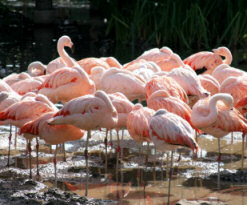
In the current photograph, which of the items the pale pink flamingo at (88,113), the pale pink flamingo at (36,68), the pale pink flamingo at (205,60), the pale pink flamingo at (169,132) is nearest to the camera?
the pale pink flamingo at (169,132)

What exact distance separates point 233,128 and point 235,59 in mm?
8354

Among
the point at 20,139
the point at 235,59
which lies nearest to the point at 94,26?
the point at 235,59

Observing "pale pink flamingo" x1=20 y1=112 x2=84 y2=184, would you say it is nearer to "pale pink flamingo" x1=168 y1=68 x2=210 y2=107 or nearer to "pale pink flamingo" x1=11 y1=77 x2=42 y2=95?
"pale pink flamingo" x1=11 y1=77 x2=42 y2=95

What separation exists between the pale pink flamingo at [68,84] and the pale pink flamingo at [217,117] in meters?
→ 1.86

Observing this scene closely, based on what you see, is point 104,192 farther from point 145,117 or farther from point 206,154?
point 206,154

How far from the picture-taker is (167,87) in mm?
6906

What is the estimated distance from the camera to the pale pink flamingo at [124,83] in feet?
24.3

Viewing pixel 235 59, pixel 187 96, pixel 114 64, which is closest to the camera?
pixel 187 96

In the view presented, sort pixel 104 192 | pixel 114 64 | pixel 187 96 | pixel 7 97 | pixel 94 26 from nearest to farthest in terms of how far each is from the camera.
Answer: pixel 104 192
pixel 7 97
pixel 187 96
pixel 114 64
pixel 94 26

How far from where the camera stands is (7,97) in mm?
6711

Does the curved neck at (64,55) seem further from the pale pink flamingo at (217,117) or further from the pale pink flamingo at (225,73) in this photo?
the pale pink flamingo at (217,117)

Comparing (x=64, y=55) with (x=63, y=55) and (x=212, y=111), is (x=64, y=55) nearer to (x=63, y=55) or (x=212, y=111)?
(x=63, y=55)

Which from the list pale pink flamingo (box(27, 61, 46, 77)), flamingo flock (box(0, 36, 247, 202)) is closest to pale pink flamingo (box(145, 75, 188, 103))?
flamingo flock (box(0, 36, 247, 202))

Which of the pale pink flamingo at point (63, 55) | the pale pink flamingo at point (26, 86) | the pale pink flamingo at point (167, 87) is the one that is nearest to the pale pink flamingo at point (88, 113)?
the pale pink flamingo at point (167, 87)
